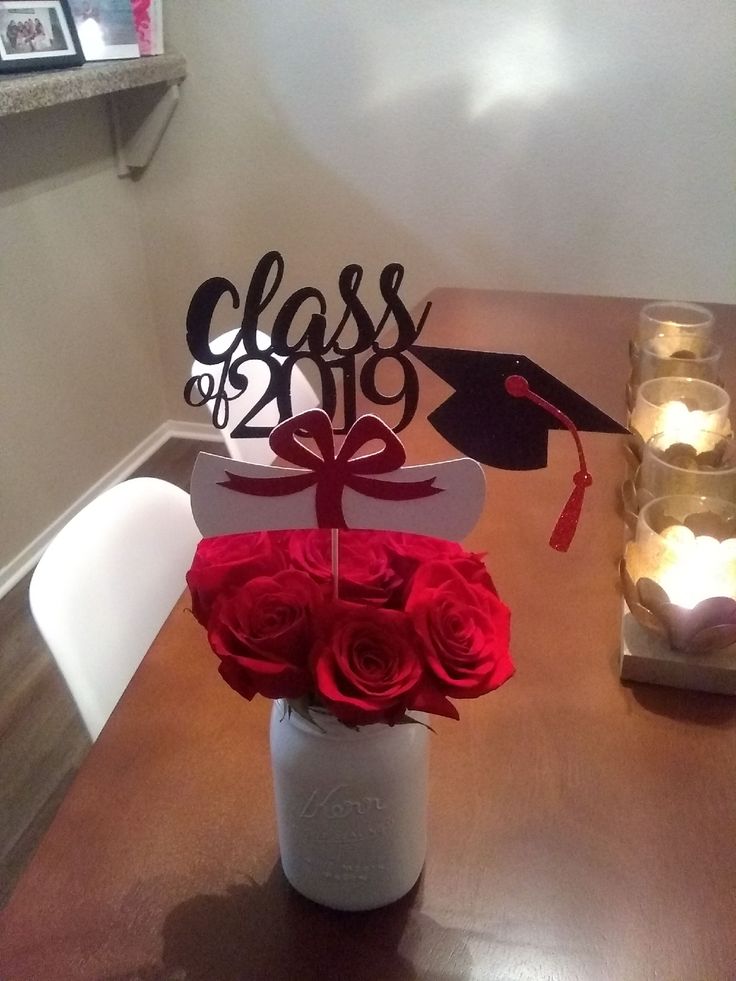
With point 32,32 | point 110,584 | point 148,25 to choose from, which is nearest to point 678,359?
point 110,584

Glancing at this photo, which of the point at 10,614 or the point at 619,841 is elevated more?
the point at 619,841

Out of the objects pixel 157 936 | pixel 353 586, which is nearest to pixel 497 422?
pixel 353 586

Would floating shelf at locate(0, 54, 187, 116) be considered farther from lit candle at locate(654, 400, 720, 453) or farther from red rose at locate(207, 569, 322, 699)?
red rose at locate(207, 569, 322, 699)

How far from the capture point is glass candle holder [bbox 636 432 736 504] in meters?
0.84

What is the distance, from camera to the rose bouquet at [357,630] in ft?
1.53

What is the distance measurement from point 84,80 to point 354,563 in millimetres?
1779

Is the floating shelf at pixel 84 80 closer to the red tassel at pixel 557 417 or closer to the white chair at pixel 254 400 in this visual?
the white chair at pixel 254 400

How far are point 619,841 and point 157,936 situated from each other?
352 mm

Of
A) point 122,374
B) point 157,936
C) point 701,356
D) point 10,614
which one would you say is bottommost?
point 10,614

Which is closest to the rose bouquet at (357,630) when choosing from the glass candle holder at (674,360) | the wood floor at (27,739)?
the glass candle holder at (674,360)

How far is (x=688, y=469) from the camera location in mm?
Result: 854

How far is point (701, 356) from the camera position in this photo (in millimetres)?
1199

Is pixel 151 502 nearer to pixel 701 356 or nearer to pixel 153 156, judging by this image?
pixel 701 356

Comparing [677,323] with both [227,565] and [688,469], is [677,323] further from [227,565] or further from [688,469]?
[227,565]
